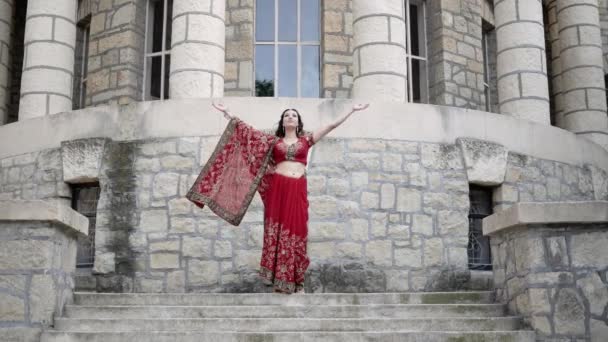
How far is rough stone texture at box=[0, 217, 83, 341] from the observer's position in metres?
5.76

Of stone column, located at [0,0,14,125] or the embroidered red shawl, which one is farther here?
stone column, located at [0,0,14,125]

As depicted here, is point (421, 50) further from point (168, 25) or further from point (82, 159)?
point (82, 159)

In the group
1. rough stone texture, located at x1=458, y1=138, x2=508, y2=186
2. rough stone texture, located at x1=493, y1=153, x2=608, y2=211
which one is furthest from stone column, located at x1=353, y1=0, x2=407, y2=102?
rough stone texture, located at x1=493, y1=153, x2=608, y2=211

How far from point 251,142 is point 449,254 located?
9.10ft

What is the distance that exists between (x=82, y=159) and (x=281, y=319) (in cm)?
389

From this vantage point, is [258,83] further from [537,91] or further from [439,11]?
[537,91]

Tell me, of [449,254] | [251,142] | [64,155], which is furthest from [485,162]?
[64,155]

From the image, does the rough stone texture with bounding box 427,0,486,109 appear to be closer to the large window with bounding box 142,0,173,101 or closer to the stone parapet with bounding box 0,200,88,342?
the large window with bounding box 142,0,173,101

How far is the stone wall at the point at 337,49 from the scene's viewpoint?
460 inches

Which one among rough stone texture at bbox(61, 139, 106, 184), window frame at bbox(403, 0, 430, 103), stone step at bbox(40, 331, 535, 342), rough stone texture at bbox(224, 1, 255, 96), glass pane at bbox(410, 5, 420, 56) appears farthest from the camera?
glass pane at bbox(410, 5, 420, 56)

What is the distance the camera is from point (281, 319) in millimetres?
5875

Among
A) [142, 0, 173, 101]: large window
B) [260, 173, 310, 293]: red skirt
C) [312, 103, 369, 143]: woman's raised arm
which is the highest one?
[142, 0, 173, 101]: large window

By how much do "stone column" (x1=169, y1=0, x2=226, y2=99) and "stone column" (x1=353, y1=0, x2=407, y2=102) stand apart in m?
1.75

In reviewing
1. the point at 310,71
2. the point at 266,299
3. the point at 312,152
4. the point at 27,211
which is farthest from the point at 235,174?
the point at 310,71
